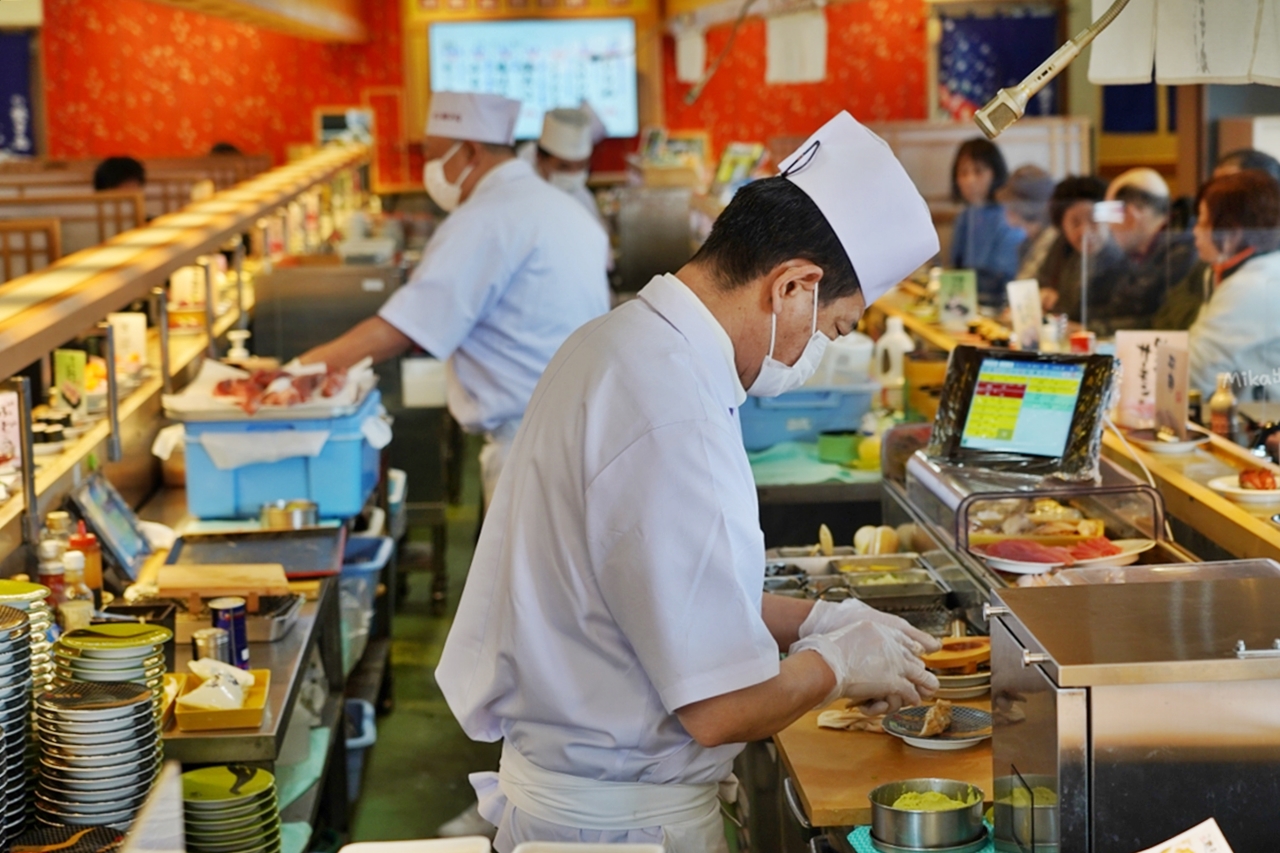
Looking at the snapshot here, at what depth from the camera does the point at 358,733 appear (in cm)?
453

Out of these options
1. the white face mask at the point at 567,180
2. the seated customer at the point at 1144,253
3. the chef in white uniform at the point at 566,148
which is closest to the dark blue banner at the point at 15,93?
the chef in white uniform at the point at 566,148

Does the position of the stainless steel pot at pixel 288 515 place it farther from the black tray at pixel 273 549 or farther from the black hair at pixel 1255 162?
the black hair at pixel 1255 162

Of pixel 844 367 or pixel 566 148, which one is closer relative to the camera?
pixel 844 367

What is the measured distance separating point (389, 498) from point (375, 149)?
12.4 meters

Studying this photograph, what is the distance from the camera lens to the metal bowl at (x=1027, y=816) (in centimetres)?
163

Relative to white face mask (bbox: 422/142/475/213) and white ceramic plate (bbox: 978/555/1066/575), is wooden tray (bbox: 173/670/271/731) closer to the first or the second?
white ceramic plate (bbox: 978/555/1066/575)

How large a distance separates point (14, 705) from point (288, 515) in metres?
1.72

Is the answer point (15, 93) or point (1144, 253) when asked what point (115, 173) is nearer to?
point (1144, 253)

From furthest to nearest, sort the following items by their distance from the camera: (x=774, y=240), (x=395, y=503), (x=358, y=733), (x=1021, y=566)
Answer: (x=395, y=503) < (x=358, y=733) < (x=1021, y=566) < (x=774, y=240)

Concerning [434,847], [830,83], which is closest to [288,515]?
[434,847]

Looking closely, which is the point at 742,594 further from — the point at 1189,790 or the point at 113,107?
the point at 113,107

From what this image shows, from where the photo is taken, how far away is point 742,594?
1760mm

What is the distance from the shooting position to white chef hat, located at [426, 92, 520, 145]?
478 centimetres

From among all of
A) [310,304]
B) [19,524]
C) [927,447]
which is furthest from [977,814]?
[310,304]
